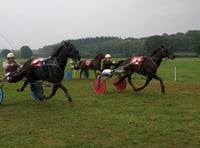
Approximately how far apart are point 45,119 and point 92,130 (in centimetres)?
194

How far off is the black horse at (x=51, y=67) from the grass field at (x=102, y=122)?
37.4 inches

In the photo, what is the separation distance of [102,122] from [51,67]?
3712mm

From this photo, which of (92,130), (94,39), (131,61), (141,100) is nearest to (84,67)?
(131,61)

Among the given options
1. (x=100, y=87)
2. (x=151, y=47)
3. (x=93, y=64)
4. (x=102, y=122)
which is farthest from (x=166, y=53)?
(x=151, y=47)

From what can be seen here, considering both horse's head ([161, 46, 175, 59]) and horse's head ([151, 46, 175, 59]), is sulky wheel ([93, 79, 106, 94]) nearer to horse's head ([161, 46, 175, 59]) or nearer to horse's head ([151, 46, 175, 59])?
horse's head ([151, 46, 175, 59])

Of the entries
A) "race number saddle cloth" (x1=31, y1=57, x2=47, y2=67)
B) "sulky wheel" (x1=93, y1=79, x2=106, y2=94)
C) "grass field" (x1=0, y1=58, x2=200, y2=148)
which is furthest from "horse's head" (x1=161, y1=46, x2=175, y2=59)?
"race number saddle cloth" (x1=31, y1=57, x2=47, y2=67)

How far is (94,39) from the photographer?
152625 millimetres

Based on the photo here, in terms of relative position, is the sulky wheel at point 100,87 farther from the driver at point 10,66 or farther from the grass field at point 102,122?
the driver at point 10,66

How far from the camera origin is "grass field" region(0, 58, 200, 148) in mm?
7062

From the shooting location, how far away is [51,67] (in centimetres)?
1188

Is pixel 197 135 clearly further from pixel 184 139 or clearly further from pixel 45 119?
pixel 45 119

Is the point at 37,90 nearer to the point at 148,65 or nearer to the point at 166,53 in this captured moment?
the point at 148,65

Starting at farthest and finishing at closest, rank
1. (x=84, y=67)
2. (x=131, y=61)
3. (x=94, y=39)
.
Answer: (x=94, y=39) < (x=84, y=67) < (x=131, y=61)

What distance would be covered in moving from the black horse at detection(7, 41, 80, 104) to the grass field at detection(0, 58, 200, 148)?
3.11 ft
